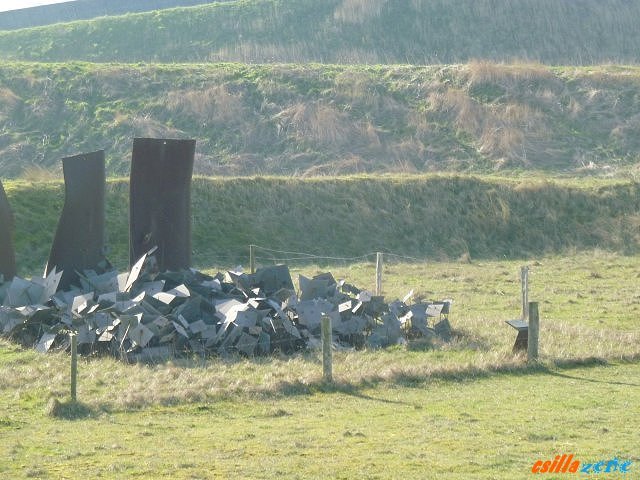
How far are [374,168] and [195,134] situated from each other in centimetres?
886

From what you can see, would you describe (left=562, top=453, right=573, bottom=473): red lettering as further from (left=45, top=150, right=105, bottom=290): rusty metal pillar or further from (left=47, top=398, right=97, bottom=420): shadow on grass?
(left=45, top=150, right=105, bottom=290): rusty metal pillar

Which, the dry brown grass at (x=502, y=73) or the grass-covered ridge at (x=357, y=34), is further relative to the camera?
the grass-covered ridge at (x=357, y=34)

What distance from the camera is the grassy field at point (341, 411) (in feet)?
34.0

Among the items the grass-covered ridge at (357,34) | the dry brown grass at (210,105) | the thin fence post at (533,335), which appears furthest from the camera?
the grass-covered ridge at (357,34)

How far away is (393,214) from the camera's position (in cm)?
3803

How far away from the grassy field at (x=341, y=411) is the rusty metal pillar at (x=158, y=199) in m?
3.83

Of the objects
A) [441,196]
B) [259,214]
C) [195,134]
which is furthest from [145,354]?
[195,134]

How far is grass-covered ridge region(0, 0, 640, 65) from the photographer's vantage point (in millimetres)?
61656

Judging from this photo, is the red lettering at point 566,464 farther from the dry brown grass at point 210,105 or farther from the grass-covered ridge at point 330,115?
the dry brown grass at point 210,105

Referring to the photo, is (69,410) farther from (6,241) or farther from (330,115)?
(330,115)

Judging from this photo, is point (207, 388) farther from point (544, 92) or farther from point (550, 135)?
point (544, 92)

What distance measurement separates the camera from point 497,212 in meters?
38.4

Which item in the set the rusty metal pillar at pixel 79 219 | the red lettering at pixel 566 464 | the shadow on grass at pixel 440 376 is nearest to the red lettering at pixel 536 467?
the red lettering at pixel 566 464

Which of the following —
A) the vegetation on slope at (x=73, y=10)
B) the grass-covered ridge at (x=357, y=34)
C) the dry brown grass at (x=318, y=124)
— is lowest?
the dry brown grass at (x=318, y=124)
